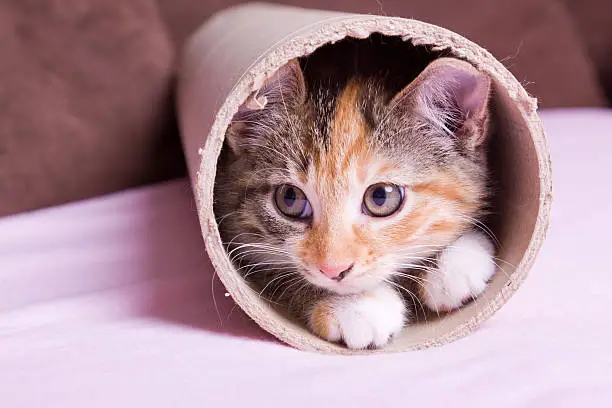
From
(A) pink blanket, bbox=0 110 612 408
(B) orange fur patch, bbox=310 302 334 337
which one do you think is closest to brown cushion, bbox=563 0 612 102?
(A) pink blanket, bbox=0 110 612 408

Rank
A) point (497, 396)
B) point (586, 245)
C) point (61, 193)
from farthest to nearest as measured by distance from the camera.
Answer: point (61, 193) < point (586, 245) < point (497, 396)

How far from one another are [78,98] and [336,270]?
3.10 feet

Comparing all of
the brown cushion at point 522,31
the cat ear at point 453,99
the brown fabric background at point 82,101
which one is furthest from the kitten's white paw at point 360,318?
the brown cushion at point 522,31

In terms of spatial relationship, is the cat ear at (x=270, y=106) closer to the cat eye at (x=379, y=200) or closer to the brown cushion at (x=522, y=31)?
the cat eye at (x=379, y=200)

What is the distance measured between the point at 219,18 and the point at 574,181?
3.03 feet

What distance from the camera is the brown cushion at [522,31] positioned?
78.7 inches

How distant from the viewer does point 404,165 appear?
111 centimetres

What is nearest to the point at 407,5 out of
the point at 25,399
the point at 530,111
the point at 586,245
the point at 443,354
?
the point at 586,245

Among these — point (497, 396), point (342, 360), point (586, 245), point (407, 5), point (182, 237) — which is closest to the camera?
point (497, 396)

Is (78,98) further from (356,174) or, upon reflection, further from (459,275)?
(459,275)

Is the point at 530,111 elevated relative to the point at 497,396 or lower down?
elevated

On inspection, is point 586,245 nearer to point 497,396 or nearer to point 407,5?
point 497,396

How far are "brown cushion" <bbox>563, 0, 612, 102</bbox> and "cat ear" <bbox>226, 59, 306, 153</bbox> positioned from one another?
4.85ft

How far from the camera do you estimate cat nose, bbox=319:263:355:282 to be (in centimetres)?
102
